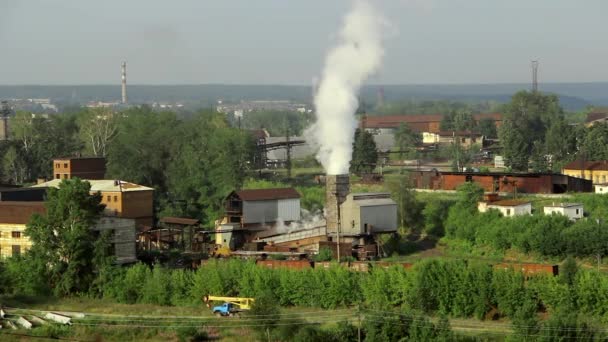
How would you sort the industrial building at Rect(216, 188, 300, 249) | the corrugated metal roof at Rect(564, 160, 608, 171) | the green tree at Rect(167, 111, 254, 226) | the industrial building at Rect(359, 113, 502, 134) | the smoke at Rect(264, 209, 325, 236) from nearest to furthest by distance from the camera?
1. the smoke at Rect(264, 209, 325, 236)
2. the industrial building at Rect(216, 188, 300, 249)
3. the green tree at Rect(167, 111, 254, 226)
4. the corrugated metal roof at Rect(564, 160, 608, 171)
5. the industrial building at Rect(359, 113, 502, 134)

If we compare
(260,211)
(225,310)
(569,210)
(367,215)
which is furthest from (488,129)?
(225,310)

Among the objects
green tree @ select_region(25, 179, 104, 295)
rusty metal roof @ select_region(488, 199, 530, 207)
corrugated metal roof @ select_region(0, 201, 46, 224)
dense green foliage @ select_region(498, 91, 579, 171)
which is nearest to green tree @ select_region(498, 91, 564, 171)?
dense green foliage @ select_region(498, 91, 579, 171)

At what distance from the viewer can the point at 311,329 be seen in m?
31.1

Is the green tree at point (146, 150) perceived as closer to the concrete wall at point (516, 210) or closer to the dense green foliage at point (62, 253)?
the dense green foliage at point (62, 253)

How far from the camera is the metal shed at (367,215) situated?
45500 millimetres

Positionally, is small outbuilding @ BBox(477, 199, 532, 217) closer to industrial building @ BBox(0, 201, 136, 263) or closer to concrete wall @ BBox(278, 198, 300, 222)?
concrete wall @ BBox(278, 198, 300, 222)

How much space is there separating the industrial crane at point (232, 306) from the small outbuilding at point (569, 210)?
14924mm

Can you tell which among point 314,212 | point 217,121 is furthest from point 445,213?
point 217,121

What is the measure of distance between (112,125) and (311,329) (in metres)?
49.5

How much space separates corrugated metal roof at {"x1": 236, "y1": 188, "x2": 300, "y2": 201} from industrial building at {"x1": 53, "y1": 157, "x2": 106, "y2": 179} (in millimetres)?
13400

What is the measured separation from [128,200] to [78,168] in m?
10.2

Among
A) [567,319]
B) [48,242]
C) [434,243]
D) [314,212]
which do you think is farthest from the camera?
[314,212]

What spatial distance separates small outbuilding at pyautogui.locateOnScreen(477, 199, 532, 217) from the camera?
4636 centimetres

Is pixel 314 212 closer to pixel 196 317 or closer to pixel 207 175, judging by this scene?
pixel 207 175
